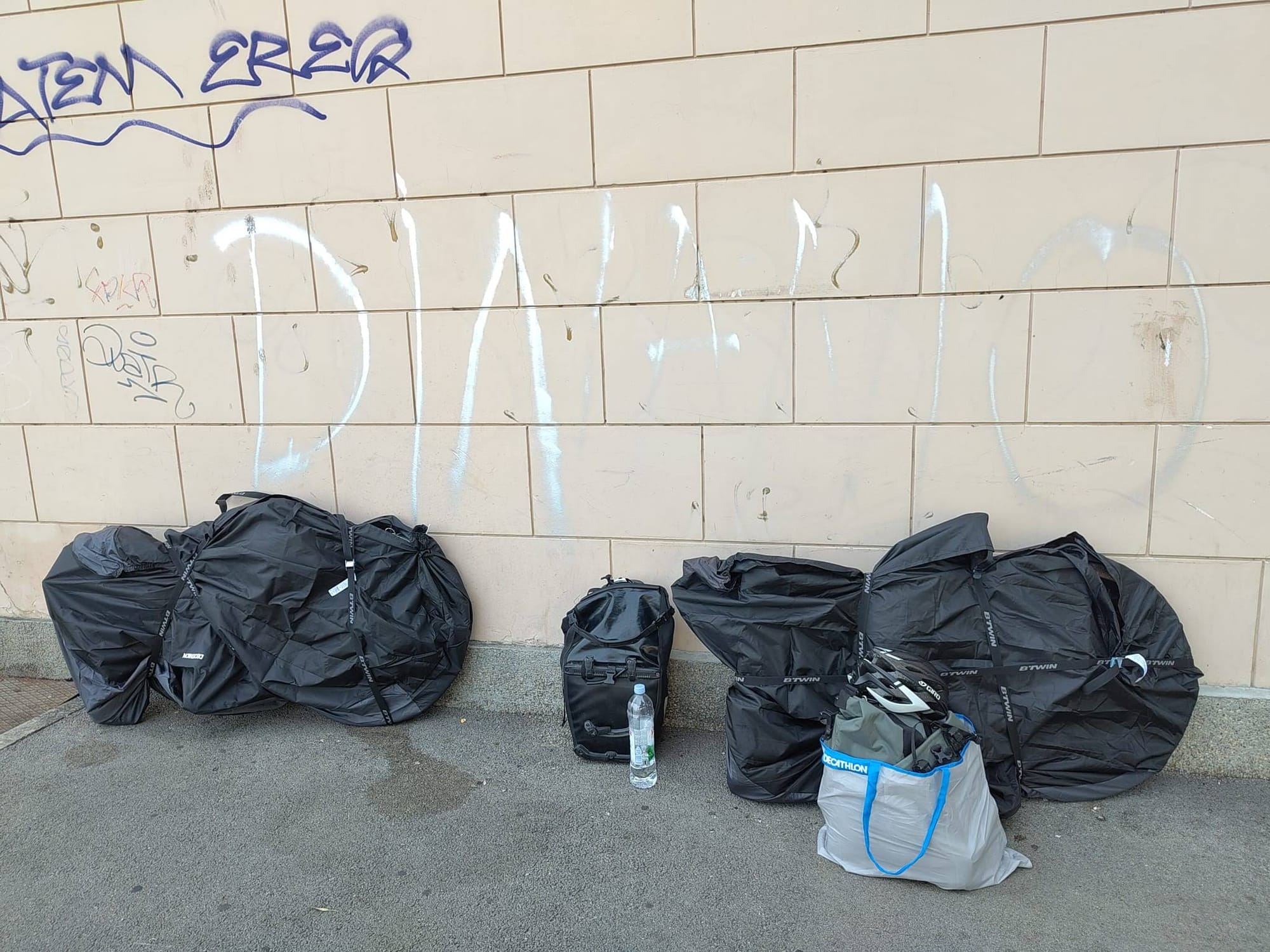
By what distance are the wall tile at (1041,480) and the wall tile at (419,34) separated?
2.32 m

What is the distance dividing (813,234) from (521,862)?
96.8 inches

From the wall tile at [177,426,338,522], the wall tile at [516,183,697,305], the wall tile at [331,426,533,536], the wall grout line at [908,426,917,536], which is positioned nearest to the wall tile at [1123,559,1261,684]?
the wall grout line at [908,426,917,536]

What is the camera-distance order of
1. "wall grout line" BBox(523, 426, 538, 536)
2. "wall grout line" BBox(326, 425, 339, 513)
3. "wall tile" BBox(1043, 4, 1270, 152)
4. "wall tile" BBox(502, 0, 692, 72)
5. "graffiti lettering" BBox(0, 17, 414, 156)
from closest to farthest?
"wall tile" BBox(1043, 4, 1270, 152) < "wall tile" BBox(502, 0, 692, 72) < "graffiti lettering" BBox(0, 17, 414, 156) < "wall grout line" BBox(523, 426, 538, 536) < "wall grout line" BBox(326, 425, 339, 513)

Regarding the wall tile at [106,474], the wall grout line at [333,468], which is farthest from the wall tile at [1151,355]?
the wall tile at [106,474]

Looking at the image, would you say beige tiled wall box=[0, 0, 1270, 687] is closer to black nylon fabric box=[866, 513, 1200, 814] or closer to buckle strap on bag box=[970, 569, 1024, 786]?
black nylon fabric box=[866, 513, 1200, 814]

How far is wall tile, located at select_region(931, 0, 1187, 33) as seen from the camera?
270 cm

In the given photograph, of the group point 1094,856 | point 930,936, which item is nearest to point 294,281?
point 930,936

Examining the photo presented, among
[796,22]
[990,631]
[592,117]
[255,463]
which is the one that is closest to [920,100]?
[796,22]

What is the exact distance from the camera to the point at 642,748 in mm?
3061

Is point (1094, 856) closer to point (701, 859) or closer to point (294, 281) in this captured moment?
point (701, 859)

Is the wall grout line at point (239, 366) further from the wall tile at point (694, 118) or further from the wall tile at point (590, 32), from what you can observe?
the wall tile at point (694, 118)

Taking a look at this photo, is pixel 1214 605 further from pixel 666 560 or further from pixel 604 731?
pixel 604 731

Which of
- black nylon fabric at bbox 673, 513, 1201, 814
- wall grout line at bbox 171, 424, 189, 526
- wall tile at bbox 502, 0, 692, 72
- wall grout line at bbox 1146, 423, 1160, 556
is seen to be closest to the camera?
black nylon fabric at bbox 673, 513, 1201, 814

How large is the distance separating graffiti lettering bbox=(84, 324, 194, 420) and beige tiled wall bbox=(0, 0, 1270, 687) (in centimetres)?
1
